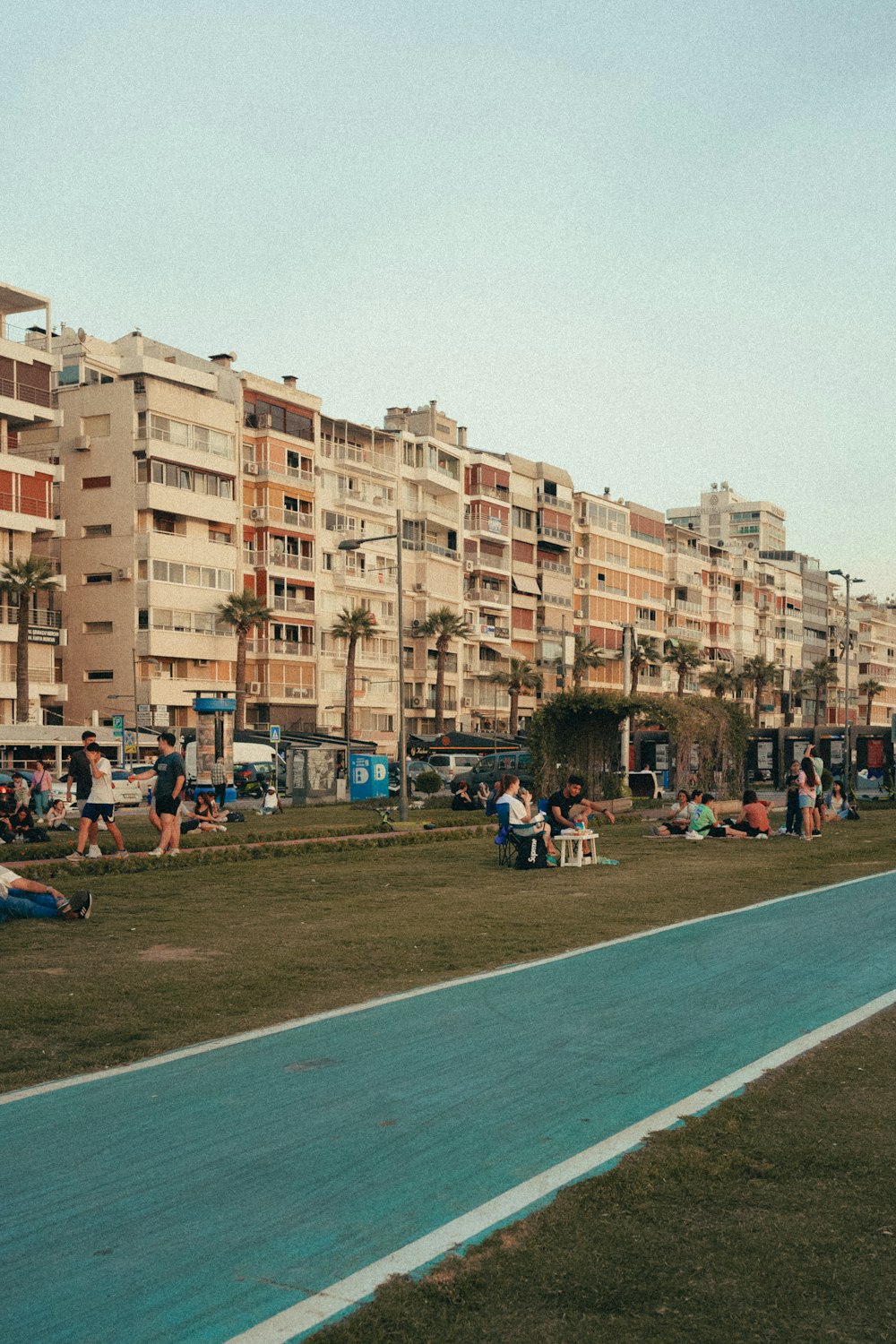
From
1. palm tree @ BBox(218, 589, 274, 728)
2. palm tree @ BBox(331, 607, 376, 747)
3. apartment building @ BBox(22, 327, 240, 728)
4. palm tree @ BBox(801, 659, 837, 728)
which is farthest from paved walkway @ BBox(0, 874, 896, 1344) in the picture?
palm tree @ BBox(801, 659, 837, 728)

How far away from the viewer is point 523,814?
19.5 m

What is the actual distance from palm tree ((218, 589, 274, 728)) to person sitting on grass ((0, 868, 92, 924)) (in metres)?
58.4

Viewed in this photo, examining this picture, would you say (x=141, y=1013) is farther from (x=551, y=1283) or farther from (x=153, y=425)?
(x=153, y=425)

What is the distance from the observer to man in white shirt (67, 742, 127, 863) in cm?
1997

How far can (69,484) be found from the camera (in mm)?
70375

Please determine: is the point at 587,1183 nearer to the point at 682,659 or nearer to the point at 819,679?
the point at 682,659

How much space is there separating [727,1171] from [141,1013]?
4473mm

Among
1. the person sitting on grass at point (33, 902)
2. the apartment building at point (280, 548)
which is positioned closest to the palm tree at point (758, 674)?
the apartment building at point (280, 548)

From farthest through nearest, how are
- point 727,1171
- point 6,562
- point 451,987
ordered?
1. point 6,562
2. point 451,987
3. point 727,1171

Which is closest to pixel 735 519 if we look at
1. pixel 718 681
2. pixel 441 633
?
pixel 718 681

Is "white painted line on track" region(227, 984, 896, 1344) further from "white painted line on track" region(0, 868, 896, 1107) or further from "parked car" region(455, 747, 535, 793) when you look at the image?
"parked car" region(455, 747, 535, 793)

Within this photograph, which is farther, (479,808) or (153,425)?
(153,425)

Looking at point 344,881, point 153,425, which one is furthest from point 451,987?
point 153,425

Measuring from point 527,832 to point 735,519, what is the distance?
149711mm
